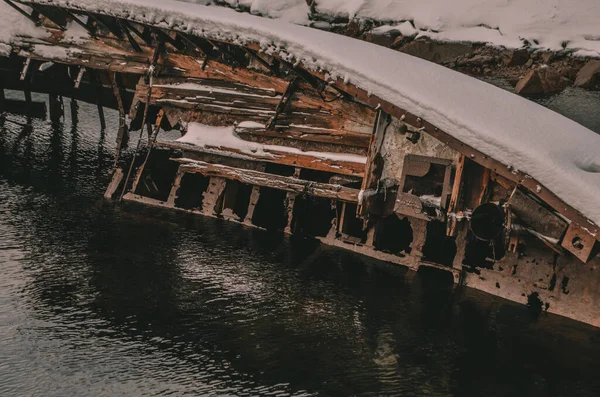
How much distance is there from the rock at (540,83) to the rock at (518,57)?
396 millimetres

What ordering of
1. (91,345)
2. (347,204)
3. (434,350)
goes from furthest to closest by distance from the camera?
(347,204) < (434,350) < (91,345)

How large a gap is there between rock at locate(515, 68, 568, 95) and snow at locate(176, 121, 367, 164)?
5.52 metres

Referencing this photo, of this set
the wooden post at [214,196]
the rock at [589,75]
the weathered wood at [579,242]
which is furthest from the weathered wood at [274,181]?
the rock at [589,75]

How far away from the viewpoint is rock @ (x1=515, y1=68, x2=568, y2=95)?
49.5ft

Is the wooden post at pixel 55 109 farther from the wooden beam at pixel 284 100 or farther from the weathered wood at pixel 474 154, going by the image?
the weathered wood at pixel 474 154

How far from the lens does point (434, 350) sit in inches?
345

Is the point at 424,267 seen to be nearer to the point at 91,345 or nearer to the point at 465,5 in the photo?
the point at 91,345

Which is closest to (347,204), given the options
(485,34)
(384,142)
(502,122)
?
(384,142)

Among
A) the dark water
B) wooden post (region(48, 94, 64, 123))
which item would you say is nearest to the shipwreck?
the dark water

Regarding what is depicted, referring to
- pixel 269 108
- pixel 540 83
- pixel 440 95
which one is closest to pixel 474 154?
A: pixel 440 95

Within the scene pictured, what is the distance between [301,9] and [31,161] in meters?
8.33

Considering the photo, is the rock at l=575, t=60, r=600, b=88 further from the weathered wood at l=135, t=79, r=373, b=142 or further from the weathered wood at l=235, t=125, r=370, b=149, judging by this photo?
the weathered wood at l=235, t=125, r=370, b=149

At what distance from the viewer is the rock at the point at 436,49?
1627 cm

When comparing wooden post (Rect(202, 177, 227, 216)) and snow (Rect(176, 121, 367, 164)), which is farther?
wooden post (Rect(202, 177, 227, 216))
